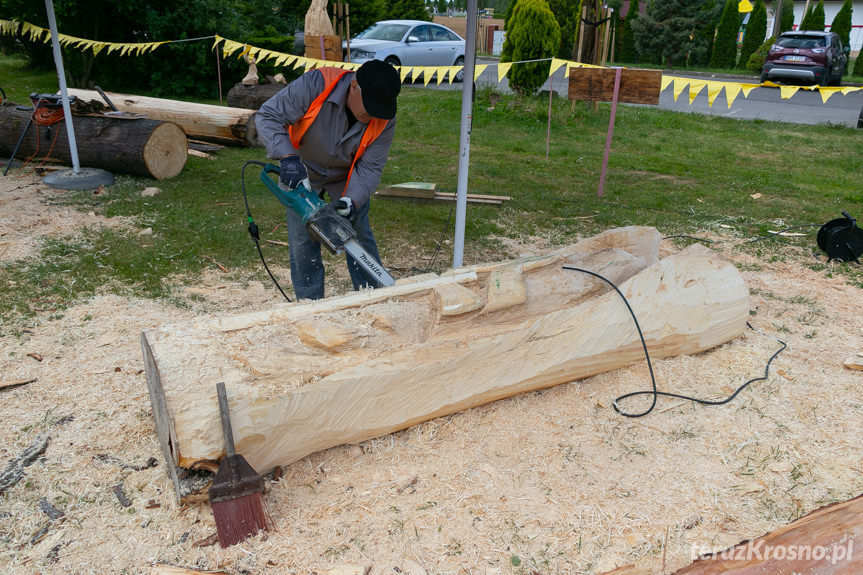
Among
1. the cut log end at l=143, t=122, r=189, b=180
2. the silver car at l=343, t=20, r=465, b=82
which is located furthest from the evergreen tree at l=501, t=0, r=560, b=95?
the cut log end at l=143, t=122, r=189, b=180

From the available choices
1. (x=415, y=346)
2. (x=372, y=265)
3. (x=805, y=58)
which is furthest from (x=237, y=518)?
(x=805, y=58)

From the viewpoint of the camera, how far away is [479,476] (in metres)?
2.41

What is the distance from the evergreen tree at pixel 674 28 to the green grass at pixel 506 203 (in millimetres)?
14003

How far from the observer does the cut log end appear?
20.5 ft

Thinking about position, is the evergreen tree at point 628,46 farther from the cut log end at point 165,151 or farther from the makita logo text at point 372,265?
the makita logo text at point 372,265

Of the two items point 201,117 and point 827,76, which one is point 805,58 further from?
point 201,117

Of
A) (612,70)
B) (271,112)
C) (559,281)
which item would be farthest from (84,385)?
(612,70)

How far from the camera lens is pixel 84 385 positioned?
2912 mm

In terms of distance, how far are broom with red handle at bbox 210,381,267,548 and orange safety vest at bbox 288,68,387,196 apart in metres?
1.54

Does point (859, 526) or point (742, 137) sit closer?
point (859, 526)

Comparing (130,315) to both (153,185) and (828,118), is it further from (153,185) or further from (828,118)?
(828,118)

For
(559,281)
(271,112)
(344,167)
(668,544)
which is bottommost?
(668,544)

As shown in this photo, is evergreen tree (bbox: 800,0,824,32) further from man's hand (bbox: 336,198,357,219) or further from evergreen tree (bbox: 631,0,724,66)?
man's hand (bbox: 336,198,357,219)

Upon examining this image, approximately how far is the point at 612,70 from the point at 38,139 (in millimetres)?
6234
